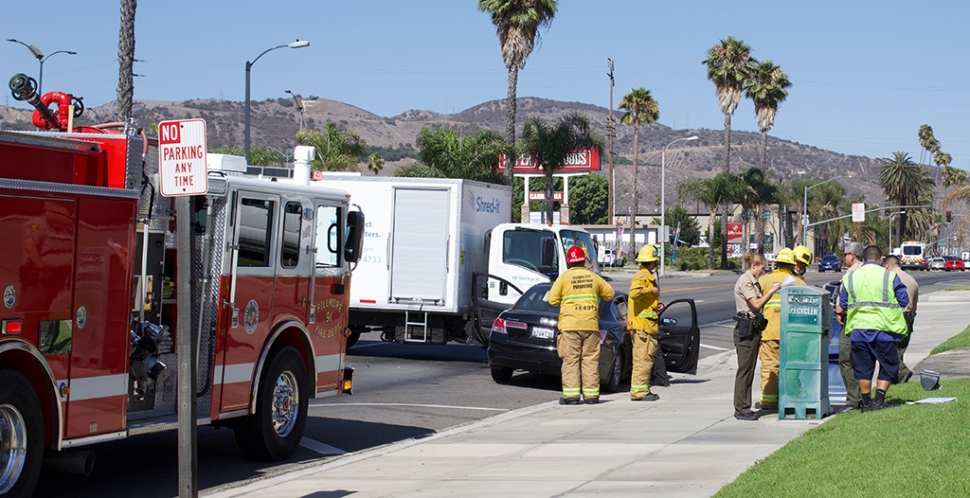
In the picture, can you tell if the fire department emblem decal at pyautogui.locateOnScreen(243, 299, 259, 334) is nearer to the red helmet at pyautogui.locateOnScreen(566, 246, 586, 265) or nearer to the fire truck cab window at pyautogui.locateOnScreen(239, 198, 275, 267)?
the fire truck cab window at pyautogui.locateOnScreen(239, 198, 275, 267)

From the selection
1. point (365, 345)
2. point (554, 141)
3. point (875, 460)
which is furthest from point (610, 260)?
point (875, 460)

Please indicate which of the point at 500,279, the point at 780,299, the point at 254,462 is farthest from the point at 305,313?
the point at 500,279

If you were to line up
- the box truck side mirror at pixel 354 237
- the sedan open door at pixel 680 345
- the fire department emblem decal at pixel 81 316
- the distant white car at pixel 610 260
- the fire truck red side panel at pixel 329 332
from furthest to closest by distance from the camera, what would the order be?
1. the distant white car at pixel 610 260
2. the sedan open door at pixel 680 345
3. the box truck side mirror at pixel 354 237
4. the fire truck red side panel at pixel 329 332
5. the fire department emblem decal at pixel 81 316

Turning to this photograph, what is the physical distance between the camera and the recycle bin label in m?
10.6

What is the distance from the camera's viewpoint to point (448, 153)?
1674 inches

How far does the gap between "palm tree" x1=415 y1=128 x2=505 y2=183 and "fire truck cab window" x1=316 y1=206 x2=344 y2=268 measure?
3179 cm

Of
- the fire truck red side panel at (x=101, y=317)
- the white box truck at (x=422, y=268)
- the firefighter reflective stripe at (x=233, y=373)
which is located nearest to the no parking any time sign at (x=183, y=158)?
the fire truck red side panel at (x=101, y=317)

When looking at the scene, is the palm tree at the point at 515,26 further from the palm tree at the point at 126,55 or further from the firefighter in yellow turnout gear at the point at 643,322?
the firefighter in yellow turnout gear at the point at 643,322

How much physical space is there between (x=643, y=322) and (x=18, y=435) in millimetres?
8194

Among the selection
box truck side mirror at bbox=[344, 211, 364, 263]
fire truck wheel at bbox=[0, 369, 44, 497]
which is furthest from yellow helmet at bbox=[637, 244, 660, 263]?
fire truck wheel at bbox=[0, 369, 44, 497]

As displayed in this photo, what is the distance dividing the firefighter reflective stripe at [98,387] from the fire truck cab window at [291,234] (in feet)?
6.81

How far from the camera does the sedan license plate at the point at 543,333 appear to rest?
1424 cm

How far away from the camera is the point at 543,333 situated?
46.9 feet

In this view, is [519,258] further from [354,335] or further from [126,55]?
[126,55]
